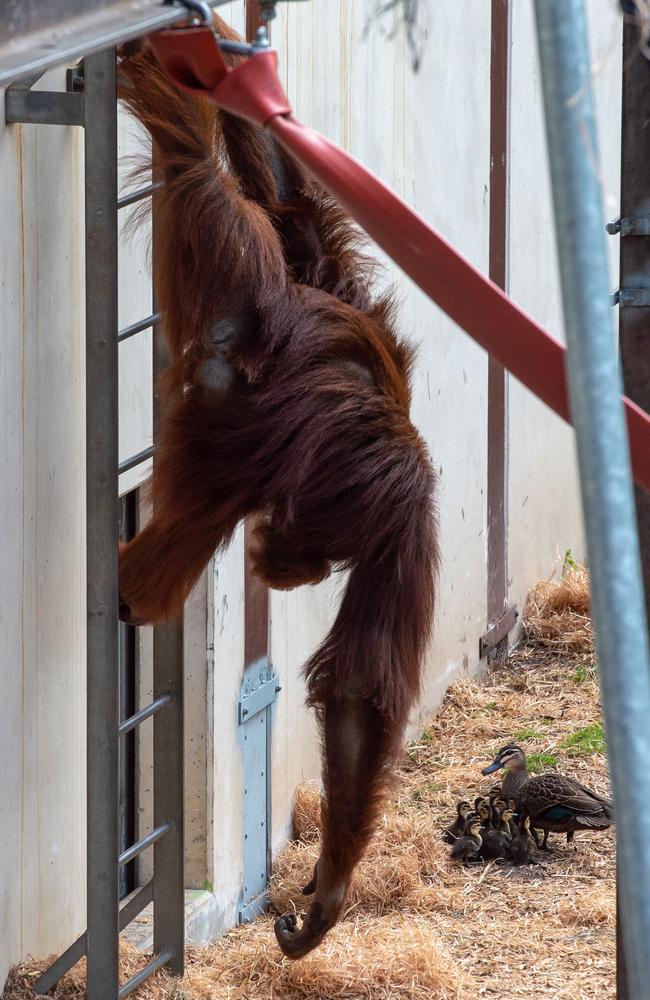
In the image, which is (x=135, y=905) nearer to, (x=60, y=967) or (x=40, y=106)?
(x=60, y=967)

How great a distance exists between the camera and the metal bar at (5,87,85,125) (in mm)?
2467

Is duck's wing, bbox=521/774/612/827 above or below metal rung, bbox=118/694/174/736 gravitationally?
below

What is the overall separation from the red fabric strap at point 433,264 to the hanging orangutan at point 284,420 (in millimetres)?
974

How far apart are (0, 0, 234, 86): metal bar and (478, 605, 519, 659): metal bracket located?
466 cm

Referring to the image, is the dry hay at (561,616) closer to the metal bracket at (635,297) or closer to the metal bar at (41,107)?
the metal bracket at (635,297)

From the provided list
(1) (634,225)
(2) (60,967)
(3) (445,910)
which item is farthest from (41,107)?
(3) (445,910)

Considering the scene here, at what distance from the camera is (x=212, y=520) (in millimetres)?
2568

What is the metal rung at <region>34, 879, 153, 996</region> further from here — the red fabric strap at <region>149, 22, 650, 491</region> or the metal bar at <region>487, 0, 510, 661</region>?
the metal bar at <region>487, 0, 510, 661</region>

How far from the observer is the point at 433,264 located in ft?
4.09

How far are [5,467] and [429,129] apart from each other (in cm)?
299

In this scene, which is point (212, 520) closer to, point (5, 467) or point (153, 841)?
point (5, 467)

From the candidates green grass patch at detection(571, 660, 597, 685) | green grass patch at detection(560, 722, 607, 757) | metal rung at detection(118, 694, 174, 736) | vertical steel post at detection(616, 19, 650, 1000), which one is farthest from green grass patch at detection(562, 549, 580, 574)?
vertical steel post at detection(616, 19, 650, 1000)

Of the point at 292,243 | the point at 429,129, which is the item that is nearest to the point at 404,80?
the point at 429,129

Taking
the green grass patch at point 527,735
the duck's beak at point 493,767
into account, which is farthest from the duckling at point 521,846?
the green grass patch at point 527,735
